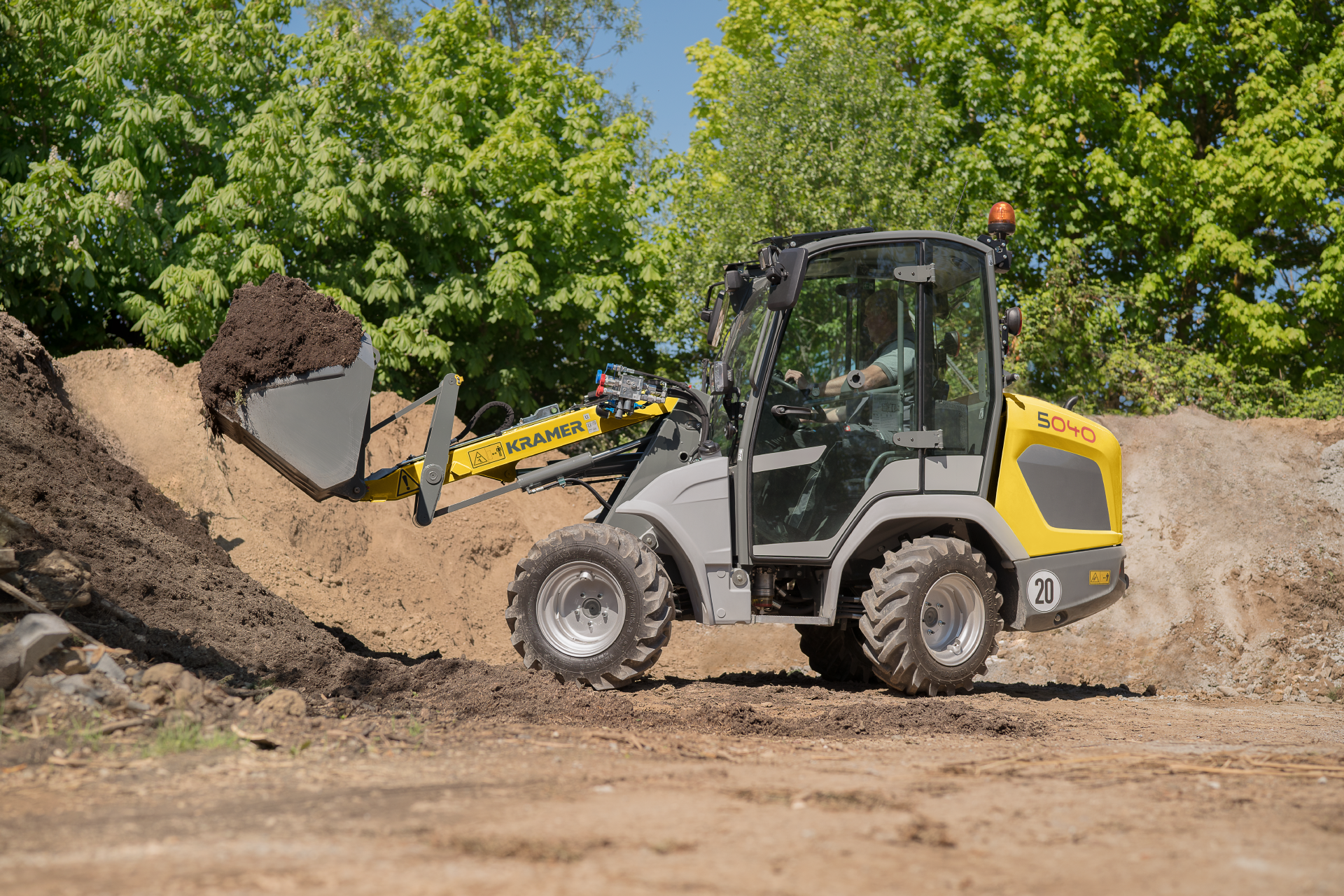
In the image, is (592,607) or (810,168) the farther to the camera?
(810,168)

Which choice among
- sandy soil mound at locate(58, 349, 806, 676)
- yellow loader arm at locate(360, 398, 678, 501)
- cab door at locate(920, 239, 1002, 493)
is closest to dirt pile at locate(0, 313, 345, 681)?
sandy soil mound at locate(58, 349, 806, 676)

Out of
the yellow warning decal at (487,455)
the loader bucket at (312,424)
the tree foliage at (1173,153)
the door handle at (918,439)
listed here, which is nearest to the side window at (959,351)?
the door handle at (918,439)

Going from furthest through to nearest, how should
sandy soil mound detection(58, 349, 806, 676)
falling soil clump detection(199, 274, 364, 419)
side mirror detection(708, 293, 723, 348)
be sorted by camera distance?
1. sandy soil mound detection(58, 349, 806, 676)
2. side mirror detection(708, 293, 723, 348)
3. falling soil clump detection(199, 274, 364, 419)

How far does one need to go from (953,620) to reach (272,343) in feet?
16.3

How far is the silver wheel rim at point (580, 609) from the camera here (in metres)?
6.77

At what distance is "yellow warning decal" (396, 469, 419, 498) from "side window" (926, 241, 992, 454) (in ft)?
11.9

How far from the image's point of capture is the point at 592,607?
22.6 feet

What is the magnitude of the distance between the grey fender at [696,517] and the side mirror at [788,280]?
111 cm

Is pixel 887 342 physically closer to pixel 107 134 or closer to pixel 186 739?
pixel 186 739

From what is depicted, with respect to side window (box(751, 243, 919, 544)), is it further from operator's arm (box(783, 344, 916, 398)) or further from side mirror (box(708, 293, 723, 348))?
side mirror (box(708, 293, 723, 348))

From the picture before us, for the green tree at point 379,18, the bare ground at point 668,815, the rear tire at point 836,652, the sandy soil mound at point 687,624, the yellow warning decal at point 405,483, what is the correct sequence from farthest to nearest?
1. the green tree at point 379,18
2. the sandy soil mound at point 687,624
3. the rear tire at point 836,652
4. the yellow warning decal at point 405,483
5. the bare ground at point 668,815

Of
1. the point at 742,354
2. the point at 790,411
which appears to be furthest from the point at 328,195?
the point at 790,411

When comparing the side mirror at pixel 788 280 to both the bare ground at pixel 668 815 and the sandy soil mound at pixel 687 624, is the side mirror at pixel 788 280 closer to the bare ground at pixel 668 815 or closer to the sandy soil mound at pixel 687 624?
the bare ground at pixel 668 815

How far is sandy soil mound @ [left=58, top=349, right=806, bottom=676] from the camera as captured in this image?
10352mm
